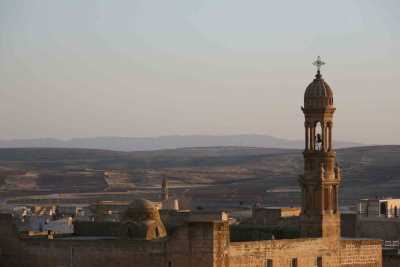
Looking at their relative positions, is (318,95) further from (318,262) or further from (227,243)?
(227,243)

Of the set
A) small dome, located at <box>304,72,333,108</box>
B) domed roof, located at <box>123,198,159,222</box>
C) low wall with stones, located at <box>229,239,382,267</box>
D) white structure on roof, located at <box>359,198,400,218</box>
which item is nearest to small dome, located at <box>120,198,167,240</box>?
domed roof, located at <box>123,198,159,222</box>

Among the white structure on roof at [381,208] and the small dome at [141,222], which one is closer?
the small dome at [141,222]

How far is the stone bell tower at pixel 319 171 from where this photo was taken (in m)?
60.0

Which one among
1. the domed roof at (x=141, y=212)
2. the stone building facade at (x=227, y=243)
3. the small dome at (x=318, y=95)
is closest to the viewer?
the stone building facade at (x=227, y=243)

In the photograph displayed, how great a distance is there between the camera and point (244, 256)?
53.3 meters

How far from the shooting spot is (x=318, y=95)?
200 ft

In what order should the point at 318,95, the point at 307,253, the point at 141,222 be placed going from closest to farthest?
the point at 141,222 → the point at 307,253 → the point at 318,95

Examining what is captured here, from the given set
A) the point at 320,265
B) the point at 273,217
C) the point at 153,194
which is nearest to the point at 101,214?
the point at 273,217

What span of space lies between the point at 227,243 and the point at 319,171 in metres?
9.15

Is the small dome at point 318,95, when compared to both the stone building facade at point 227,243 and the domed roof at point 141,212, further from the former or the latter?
the domed roof at point 141,212

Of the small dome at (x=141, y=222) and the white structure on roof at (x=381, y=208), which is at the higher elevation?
the white structure on roof at (x=381, y=208)

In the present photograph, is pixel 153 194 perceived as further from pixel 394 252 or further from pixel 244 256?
pixel 244 256

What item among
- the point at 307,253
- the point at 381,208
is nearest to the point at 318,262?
the point at 307,253

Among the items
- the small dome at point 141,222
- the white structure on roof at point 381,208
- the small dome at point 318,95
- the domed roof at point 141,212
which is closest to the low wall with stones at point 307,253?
the small dome at point 141,222
